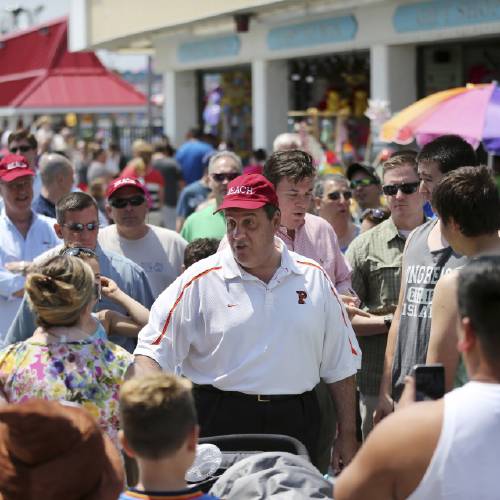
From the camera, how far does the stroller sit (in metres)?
4.17

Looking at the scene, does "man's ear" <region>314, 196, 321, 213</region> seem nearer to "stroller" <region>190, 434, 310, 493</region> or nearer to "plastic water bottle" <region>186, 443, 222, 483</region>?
"stroller" <region>190, 434, 310, 493</region>

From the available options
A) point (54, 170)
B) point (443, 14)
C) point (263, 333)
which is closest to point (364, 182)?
point (54, 170)

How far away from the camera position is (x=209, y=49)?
2205cm

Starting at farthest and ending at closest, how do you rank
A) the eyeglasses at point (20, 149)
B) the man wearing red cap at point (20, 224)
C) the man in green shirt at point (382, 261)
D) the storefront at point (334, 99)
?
the storefront at point (334, 99)
the eyeglasses at point (20, 149)
the man wearing red cap at point (20, 224)
the man in green shirt at point (382, 261)

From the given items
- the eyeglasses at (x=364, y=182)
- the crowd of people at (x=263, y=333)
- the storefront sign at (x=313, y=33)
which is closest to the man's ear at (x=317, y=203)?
the crowd of people at (x=263, y=333)

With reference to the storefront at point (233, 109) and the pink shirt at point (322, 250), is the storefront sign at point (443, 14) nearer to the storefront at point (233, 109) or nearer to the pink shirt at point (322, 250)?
the storefront at point (233, 109)

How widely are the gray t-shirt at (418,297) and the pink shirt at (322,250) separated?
36.1 inches

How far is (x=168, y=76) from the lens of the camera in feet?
80.7

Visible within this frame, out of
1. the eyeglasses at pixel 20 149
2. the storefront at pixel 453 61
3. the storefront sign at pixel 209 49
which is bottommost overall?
the eyeglasses at pixel 20 149

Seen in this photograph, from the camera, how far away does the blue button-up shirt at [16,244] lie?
7012 mm

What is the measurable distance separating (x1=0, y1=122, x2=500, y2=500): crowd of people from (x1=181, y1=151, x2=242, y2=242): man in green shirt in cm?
3

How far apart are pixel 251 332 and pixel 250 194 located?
24.7 inches

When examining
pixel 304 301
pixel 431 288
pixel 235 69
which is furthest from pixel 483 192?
pixel 235 69

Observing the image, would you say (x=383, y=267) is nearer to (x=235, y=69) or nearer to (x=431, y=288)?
(x=431, y=288)
